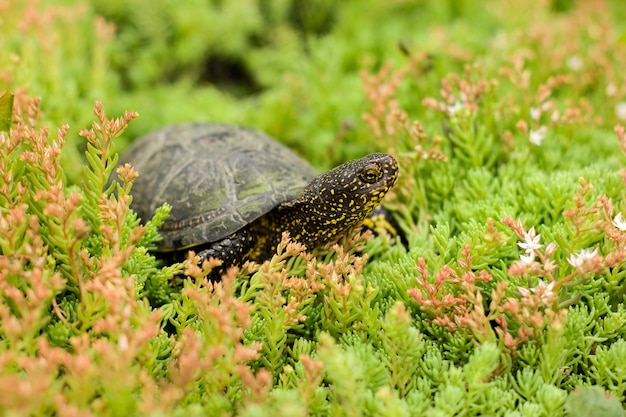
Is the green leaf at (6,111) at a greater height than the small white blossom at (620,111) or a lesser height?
greater

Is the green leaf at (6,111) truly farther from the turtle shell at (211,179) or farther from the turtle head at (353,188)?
the turtle head at (353,188)

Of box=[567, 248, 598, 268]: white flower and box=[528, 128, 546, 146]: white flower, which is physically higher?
box=[528, 128, 546, 146]: white flower

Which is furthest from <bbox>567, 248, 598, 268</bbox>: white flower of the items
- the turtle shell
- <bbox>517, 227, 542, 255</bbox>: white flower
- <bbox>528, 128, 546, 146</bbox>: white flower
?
the turtle shell

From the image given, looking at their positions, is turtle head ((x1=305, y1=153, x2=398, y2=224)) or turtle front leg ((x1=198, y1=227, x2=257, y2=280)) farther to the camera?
turtle front leg ((x1=198, y1=227, x2=257, y2=280))

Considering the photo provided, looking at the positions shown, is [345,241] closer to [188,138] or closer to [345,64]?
[188,138]

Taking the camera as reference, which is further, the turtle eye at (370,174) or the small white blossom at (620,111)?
the small white blossom at (620,111)

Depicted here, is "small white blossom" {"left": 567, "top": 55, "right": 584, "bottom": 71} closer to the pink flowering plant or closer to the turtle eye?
the pink flowering plant

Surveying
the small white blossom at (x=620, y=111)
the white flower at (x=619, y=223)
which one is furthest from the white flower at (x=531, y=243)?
the small white blossom at (x=620, y=111)

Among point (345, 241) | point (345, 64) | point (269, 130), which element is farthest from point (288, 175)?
point (345, 64)

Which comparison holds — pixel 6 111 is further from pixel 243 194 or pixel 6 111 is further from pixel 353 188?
pixel 353 188
